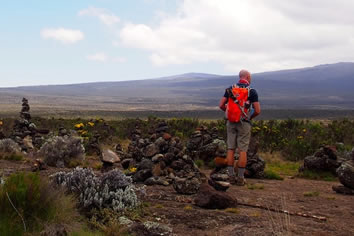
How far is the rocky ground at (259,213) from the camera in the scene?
5.90 metres

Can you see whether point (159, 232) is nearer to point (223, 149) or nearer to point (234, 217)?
point (234, 217)

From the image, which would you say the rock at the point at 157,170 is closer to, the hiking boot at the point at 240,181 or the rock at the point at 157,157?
the rock at the point at 157,157

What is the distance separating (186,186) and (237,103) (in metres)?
2.16

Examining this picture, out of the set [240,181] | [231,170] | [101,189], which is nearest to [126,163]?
[231,170]

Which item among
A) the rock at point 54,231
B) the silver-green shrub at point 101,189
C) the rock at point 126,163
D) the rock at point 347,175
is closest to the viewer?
the rock at point 54,231

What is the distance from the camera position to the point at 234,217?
6496 mm

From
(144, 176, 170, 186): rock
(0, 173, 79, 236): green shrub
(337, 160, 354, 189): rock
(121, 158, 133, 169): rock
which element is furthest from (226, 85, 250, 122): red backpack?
(0, 173, 79, 236): green shrub

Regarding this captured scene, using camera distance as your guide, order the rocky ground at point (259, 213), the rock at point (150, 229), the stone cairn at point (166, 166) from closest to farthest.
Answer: the rock at point (150, 229)
the rocky ground at point (259, 213)
the stone cairn at point (166, 166)

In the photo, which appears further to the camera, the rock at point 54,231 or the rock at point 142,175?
the rock at point 142,175

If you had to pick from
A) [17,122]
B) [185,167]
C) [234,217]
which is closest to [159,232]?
[234,217]

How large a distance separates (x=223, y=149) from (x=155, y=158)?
2.72 m

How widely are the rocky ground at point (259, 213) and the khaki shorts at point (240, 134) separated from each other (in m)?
0.89

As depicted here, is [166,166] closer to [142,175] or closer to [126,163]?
[142,175]

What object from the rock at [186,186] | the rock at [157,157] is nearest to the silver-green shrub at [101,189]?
the rock at [186,186]
